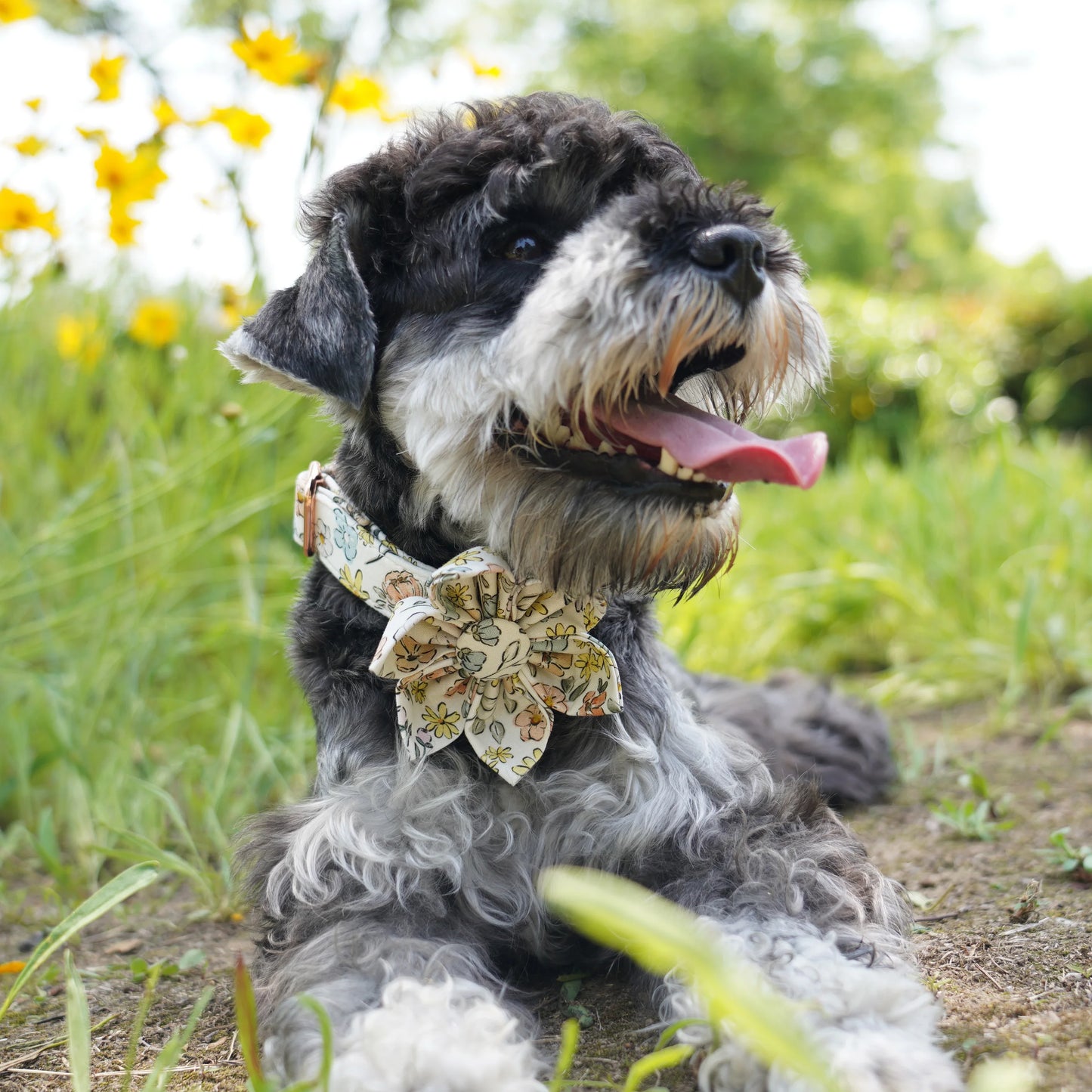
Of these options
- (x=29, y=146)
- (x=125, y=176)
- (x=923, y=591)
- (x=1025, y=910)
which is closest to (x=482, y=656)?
(x=1025, y=910)

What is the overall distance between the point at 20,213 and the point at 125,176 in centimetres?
38

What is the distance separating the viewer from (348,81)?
3.78m

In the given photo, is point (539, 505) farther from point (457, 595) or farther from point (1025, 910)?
point (1025, 910)

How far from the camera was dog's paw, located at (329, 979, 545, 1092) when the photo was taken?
1726mm

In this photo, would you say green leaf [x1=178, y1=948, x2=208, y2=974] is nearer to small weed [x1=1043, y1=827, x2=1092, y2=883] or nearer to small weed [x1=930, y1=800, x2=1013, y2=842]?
small weed [x1=930, y1=800, x2=1013, y2=842]

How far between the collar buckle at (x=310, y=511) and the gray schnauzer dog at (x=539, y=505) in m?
0.10

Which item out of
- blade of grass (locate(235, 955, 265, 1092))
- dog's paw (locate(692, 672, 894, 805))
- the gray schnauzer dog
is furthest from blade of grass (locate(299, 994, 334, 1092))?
dog's paw (locate(692, 672, 894, 805))

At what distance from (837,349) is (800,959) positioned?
8.89 metres

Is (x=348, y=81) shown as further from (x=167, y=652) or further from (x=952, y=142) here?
(x=952, y=142)

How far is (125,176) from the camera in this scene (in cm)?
371

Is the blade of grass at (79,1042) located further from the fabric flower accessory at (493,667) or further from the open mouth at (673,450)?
the open mouth at (673,450)

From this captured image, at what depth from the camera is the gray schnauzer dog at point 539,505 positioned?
214cm

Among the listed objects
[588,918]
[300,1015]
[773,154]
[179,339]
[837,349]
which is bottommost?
[773,154]

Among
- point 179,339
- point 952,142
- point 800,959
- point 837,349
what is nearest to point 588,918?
point 800,959
